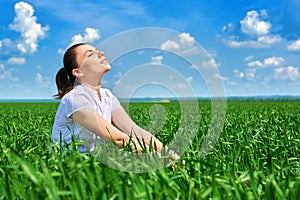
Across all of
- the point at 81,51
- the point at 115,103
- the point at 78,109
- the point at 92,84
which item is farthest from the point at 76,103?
the point at 115,103

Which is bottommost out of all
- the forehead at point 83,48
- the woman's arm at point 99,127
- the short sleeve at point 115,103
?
the woman's arm at point 99,127

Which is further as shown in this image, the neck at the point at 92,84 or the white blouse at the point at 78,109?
the neck at the point at 92,84

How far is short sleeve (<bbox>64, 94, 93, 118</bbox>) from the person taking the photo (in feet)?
13.4

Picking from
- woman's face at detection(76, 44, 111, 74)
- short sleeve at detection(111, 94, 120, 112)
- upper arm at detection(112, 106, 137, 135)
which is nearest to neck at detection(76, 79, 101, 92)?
woman's face at detection(76, 44, 111, 74)

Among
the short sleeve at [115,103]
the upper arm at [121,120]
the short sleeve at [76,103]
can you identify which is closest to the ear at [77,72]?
the short sleeve at [76,103]

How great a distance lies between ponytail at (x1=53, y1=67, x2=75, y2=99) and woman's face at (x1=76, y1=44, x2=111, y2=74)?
303 mm

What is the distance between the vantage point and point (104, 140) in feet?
13.4

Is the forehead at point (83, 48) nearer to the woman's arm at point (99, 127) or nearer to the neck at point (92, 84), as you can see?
the neck at point (92, 84)

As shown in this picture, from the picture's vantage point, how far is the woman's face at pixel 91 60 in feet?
13.5

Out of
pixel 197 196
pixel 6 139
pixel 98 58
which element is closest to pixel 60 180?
pixel 197 196

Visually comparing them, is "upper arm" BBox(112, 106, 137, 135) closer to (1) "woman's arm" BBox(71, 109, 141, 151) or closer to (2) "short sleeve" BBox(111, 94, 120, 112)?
(2) "short sleeve" BBox(111, 94, 120, 112)

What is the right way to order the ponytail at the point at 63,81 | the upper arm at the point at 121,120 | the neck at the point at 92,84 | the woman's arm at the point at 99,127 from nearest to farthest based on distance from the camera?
the woman's arm at the point at 99,127 < the neck at the point at 92,84 < the ponytail at the point at 63,81 < the upper arm at the point at 121,120

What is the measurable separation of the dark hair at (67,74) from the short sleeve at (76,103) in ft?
1.26

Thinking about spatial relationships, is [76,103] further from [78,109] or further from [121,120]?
[121,120]
